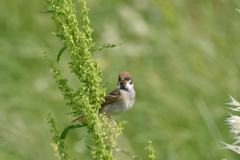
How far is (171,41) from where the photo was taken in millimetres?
6117

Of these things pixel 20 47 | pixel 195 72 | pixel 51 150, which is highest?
pixel 20 47

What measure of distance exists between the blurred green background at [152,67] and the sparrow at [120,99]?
78cm

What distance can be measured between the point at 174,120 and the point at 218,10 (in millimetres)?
1377

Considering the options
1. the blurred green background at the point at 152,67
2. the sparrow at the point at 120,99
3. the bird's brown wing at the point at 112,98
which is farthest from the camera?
the blurred green background at the point at 152,67

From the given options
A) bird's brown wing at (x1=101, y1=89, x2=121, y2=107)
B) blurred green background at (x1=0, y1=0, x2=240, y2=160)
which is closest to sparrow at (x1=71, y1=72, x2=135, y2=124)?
bird's brown wing at (x1=101, y1=89, x2=121, y2=107)

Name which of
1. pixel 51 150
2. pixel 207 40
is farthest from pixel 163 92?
pixel 51 150

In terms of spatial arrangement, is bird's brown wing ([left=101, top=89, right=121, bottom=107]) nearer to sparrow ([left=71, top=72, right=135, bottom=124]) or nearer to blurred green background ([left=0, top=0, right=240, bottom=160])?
sparrow ([left=71, top=72, right=135, bottom=124])

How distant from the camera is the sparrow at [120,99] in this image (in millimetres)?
3730

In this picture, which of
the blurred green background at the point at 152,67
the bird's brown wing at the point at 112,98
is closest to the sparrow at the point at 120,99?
the bird's brown wing at the point at 112,98

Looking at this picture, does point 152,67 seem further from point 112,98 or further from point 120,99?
point 120,99

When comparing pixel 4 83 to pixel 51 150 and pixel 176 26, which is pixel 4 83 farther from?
pixel 51 150

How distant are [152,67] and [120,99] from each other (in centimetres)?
241

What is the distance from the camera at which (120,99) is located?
12.4 feet

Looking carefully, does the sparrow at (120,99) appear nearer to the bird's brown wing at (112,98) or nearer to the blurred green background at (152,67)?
the bird's brown wing at (112,98)
